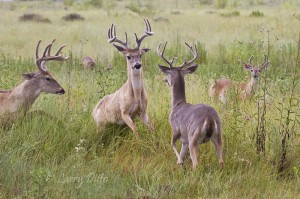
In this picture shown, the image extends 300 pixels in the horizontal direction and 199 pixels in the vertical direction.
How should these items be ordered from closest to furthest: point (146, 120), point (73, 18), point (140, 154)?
point (140, 154) < point (146, 120) < point (73, 18)

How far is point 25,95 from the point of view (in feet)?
27.5

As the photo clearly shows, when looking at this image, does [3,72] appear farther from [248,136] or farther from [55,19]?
[55,19]

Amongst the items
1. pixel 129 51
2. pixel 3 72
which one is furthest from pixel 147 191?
pixel 3 72

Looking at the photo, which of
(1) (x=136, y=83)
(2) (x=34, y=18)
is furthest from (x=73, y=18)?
(1) (x=136, y=83)

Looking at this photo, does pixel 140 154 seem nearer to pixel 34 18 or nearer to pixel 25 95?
pixel 25 95

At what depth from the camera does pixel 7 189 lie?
18.6 ft

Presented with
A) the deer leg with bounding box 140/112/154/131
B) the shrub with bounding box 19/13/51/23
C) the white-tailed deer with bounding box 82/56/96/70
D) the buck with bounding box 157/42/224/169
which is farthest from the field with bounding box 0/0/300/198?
the shrub with bounding box 19/13/51/23

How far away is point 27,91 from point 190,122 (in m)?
2.98

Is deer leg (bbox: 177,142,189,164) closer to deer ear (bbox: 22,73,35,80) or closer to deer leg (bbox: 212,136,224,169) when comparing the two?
deer leg (bbox: 212,136,224,169)

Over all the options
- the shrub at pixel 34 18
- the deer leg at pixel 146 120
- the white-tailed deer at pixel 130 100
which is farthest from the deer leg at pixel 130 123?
the shrub at pixel 34 18

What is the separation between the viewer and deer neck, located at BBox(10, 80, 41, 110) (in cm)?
826

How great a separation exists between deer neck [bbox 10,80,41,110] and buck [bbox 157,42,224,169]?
2.14m

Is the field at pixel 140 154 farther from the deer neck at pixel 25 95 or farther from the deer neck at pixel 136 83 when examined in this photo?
the deer neck at pixel 136 83

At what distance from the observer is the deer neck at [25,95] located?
826cm
